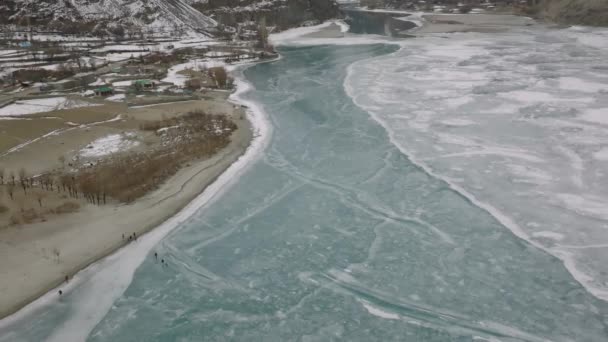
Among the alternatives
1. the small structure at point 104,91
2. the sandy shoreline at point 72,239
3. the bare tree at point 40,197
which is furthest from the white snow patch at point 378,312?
the small structure at point 104,91

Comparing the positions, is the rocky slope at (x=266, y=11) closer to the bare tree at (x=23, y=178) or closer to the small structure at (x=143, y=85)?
the small structure at (x=143, y=85)

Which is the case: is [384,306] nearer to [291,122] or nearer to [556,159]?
[556,159]

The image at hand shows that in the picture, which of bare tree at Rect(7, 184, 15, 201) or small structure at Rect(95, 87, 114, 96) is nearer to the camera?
bare tree at Rect(7, 184, 15, 201)

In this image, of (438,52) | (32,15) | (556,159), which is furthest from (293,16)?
(556,159)

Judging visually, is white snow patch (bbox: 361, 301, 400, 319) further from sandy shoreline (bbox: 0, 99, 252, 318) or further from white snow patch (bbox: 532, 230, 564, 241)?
sandy shoreline (bbox: 0, 99, 252, 318)

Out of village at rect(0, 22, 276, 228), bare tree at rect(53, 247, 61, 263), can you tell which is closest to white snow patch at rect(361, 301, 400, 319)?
bare tree at rect(53, 247, 61, 263)
